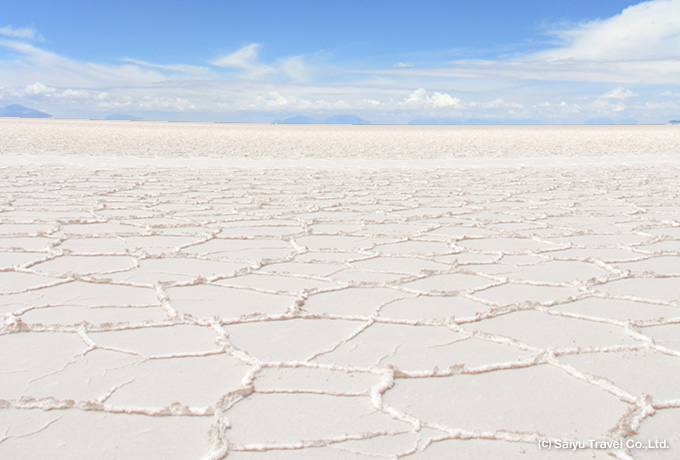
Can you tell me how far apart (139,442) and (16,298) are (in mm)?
1100

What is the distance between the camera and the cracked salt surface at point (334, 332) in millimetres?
1269

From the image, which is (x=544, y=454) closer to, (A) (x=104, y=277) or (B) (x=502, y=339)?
(B) (x=502, y=339)

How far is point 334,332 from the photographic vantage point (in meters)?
1.83

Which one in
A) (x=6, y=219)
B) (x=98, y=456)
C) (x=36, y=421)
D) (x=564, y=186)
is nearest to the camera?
(x=98, y=456)

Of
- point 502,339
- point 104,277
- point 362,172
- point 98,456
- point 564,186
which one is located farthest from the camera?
point 362,172

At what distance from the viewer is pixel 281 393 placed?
1.44 meters

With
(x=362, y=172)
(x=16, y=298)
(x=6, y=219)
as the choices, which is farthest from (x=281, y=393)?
(x=362, y=172)

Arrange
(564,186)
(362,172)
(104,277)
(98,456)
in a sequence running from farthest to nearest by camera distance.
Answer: (362,172), (564,186), (104,277), (98,456)

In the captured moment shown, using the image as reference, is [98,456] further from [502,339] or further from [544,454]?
[502,339]

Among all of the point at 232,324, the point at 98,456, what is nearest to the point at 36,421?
the point at 98,456

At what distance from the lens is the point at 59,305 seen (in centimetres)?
203

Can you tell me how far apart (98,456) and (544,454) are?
2.66ft

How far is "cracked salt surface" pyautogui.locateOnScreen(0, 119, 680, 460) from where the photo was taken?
127cm

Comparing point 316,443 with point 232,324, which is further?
point 232,324
